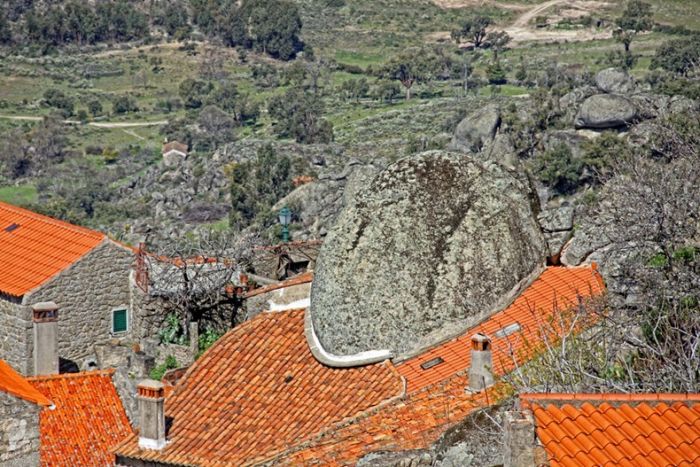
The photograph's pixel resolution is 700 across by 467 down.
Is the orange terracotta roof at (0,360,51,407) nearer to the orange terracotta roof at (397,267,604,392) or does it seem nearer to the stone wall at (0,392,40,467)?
the stone wall at (0,392,40,467)

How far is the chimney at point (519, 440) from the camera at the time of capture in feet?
31.4

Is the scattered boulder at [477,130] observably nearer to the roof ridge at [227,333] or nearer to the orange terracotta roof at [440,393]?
the roof ridge at [227,333]

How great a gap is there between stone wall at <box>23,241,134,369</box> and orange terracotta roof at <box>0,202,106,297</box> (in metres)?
0.20

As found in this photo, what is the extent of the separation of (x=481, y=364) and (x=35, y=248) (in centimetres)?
1418

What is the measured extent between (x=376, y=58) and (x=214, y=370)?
101 m

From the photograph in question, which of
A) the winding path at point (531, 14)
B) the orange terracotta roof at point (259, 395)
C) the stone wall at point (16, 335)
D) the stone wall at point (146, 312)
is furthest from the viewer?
the winding path at point (531, 14)

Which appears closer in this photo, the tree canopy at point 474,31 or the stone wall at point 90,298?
the stone wall at point 90,298

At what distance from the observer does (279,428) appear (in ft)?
54.5

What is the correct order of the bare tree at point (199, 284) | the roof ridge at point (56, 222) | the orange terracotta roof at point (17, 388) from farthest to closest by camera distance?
the roof ridge at point (56, 222) < the bare tree at point (199, 284) < the orange terracotta roof at point (17, 388)

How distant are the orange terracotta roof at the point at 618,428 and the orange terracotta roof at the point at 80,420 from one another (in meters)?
10.9

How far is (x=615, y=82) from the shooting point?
76.2 metres

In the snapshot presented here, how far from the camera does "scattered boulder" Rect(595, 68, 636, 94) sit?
247ft

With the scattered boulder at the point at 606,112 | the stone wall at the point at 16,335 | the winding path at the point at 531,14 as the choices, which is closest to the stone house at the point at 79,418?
the stone wall at the point at 16,335

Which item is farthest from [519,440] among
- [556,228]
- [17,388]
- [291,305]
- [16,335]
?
[16,335]
